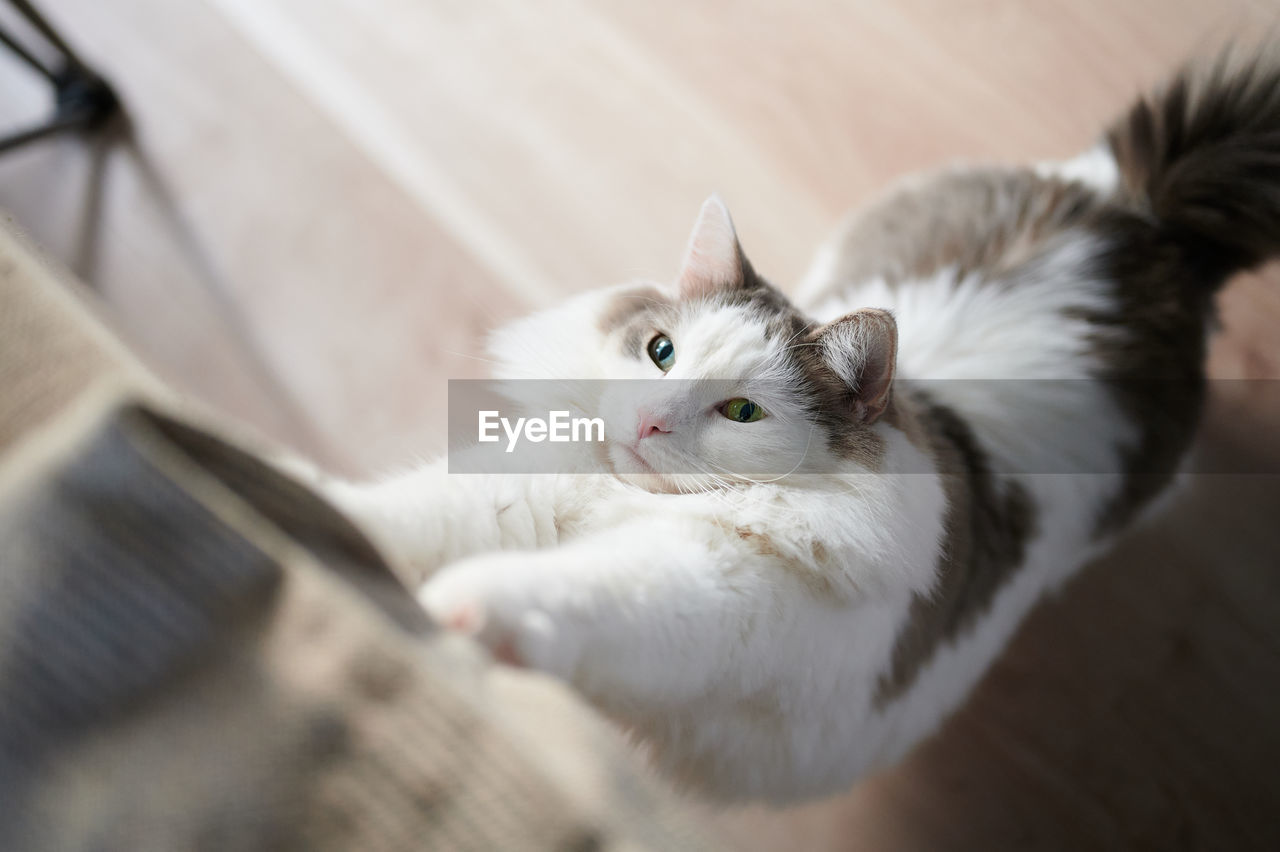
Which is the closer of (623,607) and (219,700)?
(219,700)

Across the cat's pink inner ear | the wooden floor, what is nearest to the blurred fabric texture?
the cat's pink inner ear

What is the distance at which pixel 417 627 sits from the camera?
17.4 inches

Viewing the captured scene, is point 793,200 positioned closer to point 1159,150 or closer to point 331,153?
point 1159,150

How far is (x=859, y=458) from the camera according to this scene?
0.77m

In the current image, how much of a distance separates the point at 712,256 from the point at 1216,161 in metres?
0.84

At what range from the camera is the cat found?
2.21ft

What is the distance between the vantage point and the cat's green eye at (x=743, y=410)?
79 cm

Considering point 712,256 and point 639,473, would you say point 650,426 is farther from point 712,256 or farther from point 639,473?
point 712,256

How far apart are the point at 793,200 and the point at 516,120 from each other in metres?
0.67

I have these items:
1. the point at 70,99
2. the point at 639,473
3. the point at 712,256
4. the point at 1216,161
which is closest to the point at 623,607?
the point at 639,473

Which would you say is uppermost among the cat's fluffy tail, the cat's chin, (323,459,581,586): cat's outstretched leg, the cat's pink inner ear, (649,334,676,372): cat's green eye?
the cat's fluffy tail

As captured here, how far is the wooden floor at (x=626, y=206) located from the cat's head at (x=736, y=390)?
77 centimetres
